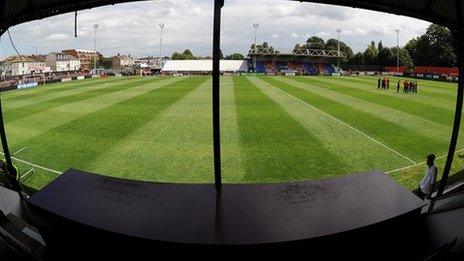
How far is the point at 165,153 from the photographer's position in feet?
55.2

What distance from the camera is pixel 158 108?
97.0 ft

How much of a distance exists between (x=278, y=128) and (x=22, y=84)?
43.2 metres

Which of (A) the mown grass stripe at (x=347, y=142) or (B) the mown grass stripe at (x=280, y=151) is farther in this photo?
(A) the mown grass stripe at (x=347, y=142)

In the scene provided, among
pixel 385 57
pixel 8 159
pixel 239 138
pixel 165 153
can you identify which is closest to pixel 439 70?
pixel 385 57

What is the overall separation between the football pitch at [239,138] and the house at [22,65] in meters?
112

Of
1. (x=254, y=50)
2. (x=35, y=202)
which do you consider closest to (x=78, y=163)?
(x=35, y=202)

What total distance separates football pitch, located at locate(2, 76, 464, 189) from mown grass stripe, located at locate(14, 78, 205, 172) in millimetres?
47

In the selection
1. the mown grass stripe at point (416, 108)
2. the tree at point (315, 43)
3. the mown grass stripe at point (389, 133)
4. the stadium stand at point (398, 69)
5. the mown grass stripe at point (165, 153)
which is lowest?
the mown grass stripe at point (165, 153)

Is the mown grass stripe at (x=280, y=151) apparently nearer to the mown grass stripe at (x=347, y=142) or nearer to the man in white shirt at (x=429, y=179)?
the mown grass stripe at (x=347, y=142)

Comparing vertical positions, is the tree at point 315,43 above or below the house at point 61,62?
above

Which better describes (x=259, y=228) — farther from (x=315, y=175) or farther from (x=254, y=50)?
(x=254, y=50)

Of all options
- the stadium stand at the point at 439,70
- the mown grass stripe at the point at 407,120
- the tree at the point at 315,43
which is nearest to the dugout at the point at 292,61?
the stadium stand at the point at 439,70

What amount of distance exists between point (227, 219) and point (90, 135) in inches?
601

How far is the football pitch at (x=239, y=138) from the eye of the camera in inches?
567
